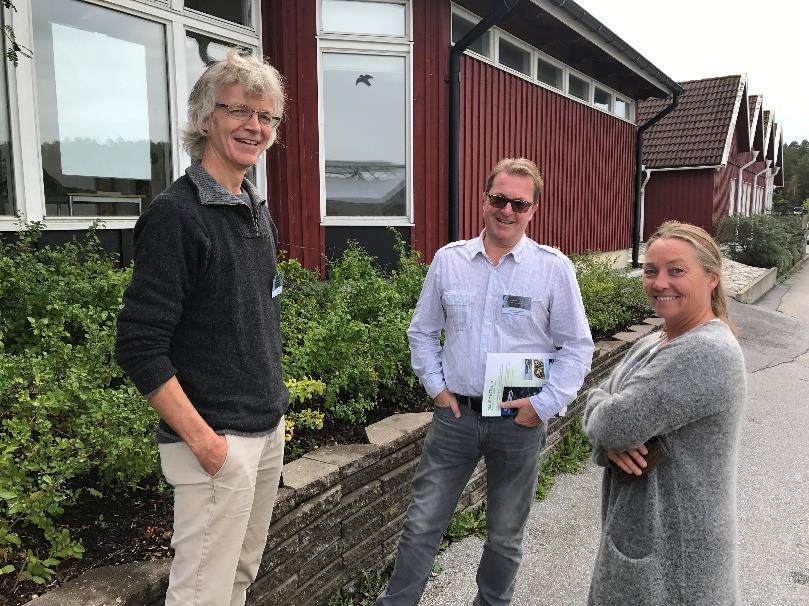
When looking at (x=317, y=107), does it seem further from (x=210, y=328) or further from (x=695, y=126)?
(x=695, y=126)

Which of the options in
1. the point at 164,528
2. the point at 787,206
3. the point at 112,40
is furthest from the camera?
the point at 787,206

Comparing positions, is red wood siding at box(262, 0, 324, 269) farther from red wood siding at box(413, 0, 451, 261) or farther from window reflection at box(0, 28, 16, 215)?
window reflection at box(0, 28, 16, 215)

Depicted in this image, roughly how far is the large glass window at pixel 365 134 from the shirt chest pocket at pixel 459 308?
186 inches

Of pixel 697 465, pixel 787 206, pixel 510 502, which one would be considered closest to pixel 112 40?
pixel 510 502

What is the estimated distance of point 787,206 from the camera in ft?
144

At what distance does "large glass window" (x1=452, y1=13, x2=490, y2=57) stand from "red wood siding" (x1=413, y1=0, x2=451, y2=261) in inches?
15.9

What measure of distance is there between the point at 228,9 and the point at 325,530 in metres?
5.52

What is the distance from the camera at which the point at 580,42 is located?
1001 centimetres

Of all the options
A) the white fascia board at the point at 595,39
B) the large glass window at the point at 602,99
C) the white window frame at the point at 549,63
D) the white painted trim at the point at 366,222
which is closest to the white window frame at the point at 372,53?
the white painted trim at the point at 366,222

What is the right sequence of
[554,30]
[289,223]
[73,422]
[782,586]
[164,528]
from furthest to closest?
[554,30] → [289,223] → [782,586] → [73,422] → [164,528]

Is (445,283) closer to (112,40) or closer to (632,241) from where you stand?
(112,40)

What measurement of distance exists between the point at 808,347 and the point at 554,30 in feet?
19.7

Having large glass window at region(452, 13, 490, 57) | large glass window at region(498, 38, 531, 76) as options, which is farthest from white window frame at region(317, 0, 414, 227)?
large glass window at region(498, 38, 531, 76)

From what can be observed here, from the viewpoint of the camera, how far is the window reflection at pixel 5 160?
190 inches
